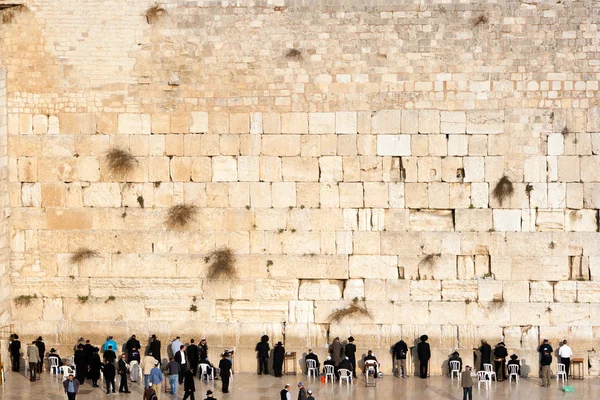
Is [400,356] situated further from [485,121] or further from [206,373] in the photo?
[485,121]

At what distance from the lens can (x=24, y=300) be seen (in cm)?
2678

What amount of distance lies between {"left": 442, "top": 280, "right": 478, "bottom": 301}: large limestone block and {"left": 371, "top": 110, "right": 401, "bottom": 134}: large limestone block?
10.00 ft

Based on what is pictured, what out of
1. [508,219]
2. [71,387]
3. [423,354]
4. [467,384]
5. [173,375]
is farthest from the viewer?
[508,219]

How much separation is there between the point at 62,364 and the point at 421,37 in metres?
9.15

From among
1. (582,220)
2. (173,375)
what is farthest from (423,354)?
(173,375)

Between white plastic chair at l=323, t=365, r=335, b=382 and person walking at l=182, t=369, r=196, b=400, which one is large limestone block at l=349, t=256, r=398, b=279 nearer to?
white plastic chair at l=323, t=365, r=335, b=382

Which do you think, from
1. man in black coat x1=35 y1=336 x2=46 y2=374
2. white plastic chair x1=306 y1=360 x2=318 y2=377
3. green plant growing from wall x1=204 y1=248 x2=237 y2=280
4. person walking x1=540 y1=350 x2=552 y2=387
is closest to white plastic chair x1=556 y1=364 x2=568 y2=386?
person walking x1=540 y1=350 x2=552 y2=387

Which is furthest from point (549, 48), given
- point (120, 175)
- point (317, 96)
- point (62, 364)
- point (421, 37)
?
point (62, 364)

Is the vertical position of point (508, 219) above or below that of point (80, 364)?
above

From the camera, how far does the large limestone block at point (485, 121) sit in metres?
25.8

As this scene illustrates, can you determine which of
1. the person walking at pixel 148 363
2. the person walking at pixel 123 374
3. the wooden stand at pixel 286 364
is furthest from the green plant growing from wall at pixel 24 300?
the wooden stand at pixel 286 364

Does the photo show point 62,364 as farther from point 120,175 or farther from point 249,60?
point 249,60

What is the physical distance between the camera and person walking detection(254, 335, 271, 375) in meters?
26.0

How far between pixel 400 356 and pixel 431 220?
2.61 meters
